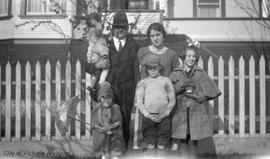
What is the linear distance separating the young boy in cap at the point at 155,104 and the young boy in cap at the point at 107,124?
0.33 meters

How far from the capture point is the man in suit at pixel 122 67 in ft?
20.6

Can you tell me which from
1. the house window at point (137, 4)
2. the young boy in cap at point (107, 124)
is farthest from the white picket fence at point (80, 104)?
the house window at point (137, 4)

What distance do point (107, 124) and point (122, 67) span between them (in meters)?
0.86

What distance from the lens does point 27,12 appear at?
656 inches

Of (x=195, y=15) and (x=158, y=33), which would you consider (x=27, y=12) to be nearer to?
(x=195, y=15)

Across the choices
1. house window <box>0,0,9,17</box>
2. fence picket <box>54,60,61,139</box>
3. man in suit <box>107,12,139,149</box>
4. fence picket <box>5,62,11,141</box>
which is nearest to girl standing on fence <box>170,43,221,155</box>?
man in suit <box>107,12,139,149</box>

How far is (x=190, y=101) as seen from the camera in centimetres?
606

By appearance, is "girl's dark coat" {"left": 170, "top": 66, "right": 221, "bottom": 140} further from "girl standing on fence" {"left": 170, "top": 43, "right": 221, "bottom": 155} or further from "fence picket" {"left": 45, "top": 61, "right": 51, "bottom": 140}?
"fence picket" {"left": 45, "top": 61, "right": 51, "bottom": 140}

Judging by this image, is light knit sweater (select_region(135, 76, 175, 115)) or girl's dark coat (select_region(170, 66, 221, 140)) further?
girl's dark coat (select_region(170, 66, 221, 140))

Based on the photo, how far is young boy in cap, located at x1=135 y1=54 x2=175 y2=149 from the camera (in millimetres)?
5746

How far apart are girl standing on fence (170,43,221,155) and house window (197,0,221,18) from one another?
11.2 m

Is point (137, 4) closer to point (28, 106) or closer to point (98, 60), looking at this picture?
point (28, 106)

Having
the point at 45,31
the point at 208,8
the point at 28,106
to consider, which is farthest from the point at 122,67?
the point at 208,8

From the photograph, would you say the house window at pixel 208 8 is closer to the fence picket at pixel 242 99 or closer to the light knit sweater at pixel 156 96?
the fence picket at pixel 242 99
